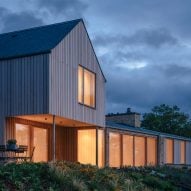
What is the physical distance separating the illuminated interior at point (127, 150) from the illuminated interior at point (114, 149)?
746 mm

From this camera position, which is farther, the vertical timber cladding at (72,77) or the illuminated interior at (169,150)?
the illuminated interior at (169,150)

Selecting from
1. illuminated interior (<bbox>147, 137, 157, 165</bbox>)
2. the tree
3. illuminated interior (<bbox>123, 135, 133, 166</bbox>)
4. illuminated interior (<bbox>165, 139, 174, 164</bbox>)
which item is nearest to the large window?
illuminated interior (<bbox>123, 135, 133, 166</bbox>)

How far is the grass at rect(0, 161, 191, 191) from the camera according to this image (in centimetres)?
1241

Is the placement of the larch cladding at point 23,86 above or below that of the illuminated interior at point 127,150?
above

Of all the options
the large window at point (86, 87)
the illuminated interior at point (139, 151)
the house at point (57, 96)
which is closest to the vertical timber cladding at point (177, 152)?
the illuminated interior at point (139, 151)

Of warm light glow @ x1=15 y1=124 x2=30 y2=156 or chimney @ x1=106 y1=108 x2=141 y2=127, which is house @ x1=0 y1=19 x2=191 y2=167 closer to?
warm light glow @ x1=15 y1=124 x2=30 y2=156

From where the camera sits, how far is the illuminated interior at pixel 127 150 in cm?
3000

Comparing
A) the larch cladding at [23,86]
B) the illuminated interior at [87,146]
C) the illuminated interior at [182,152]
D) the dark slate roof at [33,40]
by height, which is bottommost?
the illuminated interior at [182,152]

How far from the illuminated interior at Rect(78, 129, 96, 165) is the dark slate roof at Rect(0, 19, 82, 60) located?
212 inches

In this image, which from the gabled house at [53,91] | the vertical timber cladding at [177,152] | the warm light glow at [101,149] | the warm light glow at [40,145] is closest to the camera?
the gabled house at [53,91]

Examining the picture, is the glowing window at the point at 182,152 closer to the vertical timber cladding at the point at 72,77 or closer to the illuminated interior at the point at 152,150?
the illuminated interior at the point at 152,150

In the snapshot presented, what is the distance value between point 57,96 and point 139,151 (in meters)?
11.1

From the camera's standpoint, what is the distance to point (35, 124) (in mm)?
23688

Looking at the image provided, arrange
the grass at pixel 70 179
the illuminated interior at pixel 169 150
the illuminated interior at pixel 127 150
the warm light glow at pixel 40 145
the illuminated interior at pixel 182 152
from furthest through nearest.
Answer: the illuminated interior at pixel 182 152 → the illuminated interior at pixel 169 150 → the illuminated interior at pixel 127 150 → the warm light glow at pixel 40 145 → the grass at pixel 70 179
